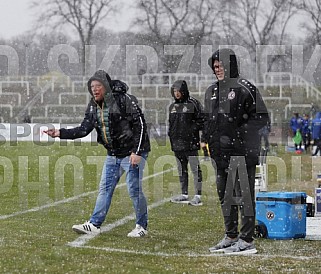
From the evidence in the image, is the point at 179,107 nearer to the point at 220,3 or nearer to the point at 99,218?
the point at 99,218

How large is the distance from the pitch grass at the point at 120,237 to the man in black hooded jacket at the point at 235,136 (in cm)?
37

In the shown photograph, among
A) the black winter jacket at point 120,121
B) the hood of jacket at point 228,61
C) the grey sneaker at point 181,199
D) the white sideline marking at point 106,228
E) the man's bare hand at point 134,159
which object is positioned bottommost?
the grey sneaker at point 181,199

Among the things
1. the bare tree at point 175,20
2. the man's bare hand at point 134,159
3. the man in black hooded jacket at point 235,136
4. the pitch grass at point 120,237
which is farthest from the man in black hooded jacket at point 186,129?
the bare tree at point 175,20

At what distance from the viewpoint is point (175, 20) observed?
5731 centimetres

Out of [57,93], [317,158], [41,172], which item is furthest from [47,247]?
[57,93]

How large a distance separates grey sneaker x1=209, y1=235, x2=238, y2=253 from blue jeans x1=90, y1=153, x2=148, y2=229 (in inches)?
44.8

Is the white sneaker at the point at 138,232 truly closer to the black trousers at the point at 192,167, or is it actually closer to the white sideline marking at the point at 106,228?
the white sideline marking at the point at 106,228

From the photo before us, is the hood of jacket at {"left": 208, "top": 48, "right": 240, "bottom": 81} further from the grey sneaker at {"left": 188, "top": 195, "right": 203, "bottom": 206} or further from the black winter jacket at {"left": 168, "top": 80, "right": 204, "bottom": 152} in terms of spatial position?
the grey sneaker at {"left": 188, "top": 195, "right": 203, "bottom": 206}

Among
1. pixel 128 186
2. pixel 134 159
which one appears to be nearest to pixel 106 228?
pixel 128 186

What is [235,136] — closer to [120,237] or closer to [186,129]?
[120,237]

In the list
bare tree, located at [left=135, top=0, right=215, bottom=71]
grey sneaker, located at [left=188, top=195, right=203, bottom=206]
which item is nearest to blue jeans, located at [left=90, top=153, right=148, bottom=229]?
grey sneaker, located at [left=188, top=195, right=203, bottom=206]

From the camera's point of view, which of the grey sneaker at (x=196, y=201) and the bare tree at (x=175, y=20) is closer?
the grey sneaker at (x=196, y=201)

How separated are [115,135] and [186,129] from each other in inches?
157

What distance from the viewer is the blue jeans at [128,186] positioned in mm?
9125
